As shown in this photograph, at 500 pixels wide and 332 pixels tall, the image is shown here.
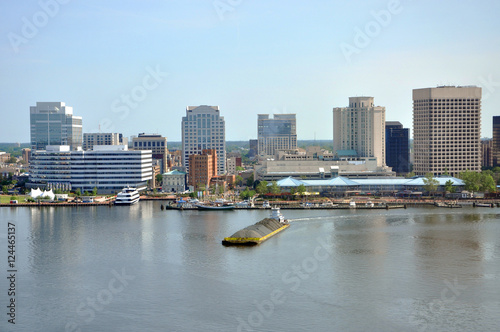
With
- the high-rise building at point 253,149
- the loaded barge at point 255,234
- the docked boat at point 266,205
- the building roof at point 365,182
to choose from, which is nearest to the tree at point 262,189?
the building roof at point 365,182

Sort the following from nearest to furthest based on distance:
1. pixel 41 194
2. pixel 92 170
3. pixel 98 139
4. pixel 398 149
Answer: pixel 41 194
pixel 92 170
pixel 398 149
pixel 98 139

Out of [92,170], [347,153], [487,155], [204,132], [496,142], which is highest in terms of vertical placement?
[204,132]

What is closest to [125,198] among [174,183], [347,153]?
[174,183]

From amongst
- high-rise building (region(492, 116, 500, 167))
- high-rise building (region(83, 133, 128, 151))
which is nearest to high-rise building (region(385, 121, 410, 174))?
high-rise building (region(492, 116, 500, 167))

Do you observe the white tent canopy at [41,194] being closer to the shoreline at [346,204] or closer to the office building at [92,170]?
the shoreline at [346,204]

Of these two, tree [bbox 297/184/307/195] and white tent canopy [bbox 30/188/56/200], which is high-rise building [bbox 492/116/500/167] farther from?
white tent canopy [bbox 30/188/56/200]

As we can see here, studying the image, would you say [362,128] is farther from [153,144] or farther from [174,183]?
[153,144]

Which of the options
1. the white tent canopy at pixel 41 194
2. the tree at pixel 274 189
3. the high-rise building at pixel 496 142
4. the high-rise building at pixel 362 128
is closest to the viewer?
the white tent canopy at pixel 41 194
